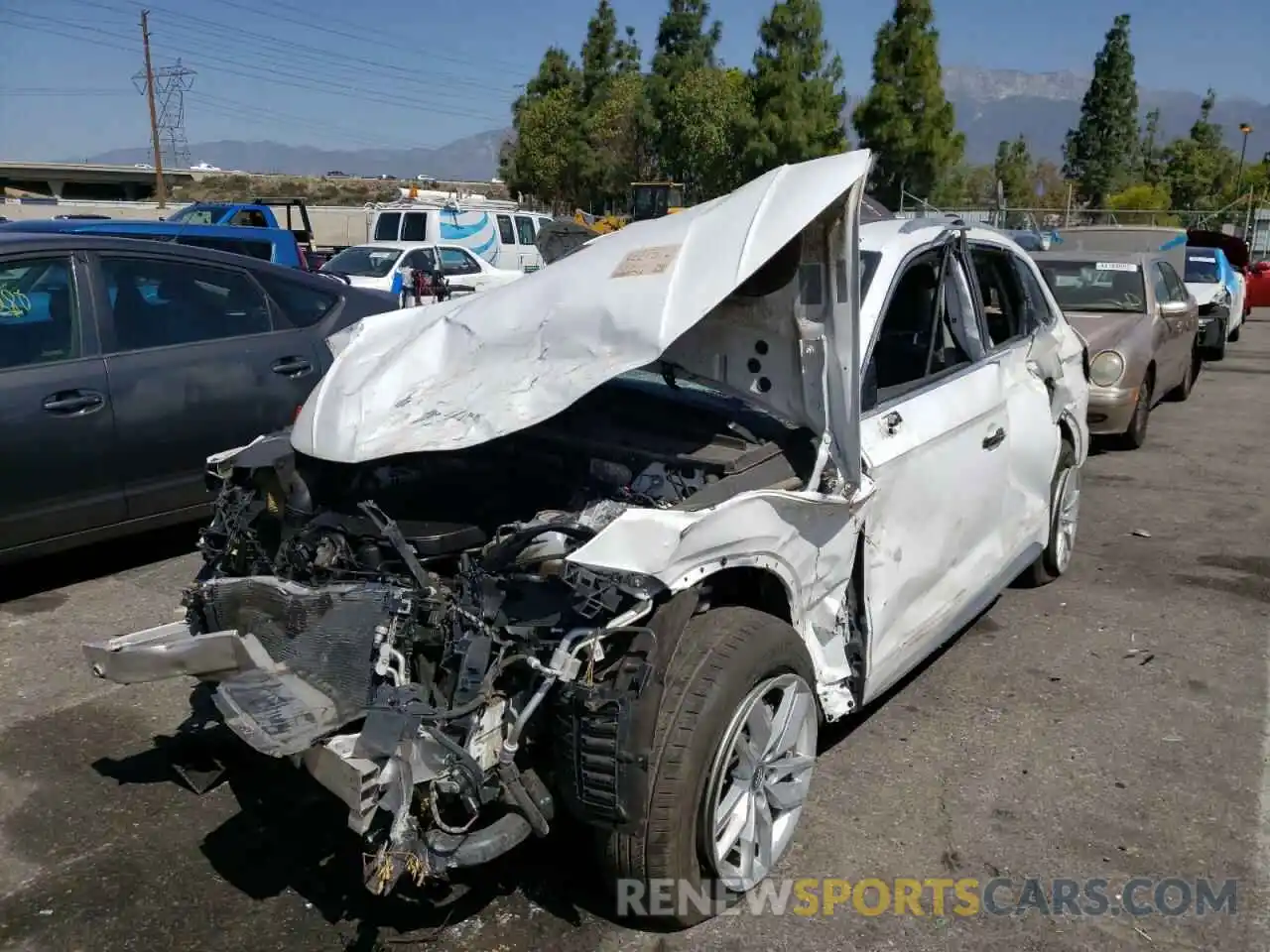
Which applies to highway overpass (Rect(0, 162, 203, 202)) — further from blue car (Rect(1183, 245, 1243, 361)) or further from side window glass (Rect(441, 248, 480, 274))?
blue car (Rect(1183, 245, 1243, 361))

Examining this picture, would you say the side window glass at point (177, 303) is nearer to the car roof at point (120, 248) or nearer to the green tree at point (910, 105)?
the car roof at point (120, 248)

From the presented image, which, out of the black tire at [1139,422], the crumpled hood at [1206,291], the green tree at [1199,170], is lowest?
the black tire at [1139,422]

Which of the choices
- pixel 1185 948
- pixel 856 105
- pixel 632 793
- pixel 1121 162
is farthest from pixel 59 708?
pixel 1121 162

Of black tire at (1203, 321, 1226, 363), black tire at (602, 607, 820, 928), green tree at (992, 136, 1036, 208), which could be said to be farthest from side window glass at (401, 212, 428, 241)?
green tree at (992, 136, 1036, 208)

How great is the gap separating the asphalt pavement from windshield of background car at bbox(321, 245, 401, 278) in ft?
40.1

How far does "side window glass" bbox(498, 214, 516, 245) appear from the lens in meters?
23.5

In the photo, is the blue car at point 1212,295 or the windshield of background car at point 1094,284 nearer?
the windshield of background car at point 1094,284

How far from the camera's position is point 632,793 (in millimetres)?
2473

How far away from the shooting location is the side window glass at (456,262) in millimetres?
17453

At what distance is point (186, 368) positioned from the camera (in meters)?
5.43

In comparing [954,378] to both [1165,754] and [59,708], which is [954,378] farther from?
Result: [59,708]

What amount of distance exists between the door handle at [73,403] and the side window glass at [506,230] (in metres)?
18.9

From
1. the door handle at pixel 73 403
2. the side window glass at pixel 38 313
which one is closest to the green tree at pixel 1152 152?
the side window glass at pixel 38 313

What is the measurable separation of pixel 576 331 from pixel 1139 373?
269 inches
